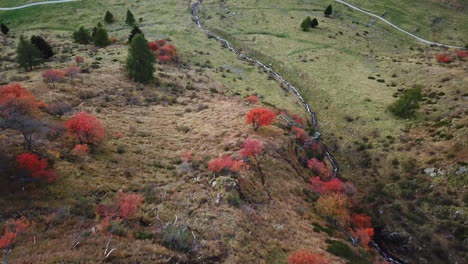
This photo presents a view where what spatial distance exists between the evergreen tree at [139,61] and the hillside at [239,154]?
2.10 metres

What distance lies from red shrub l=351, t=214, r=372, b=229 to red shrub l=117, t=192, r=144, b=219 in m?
28.7

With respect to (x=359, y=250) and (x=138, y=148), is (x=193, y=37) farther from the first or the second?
(x=359, y=250)

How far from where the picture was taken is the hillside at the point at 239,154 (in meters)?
23.6

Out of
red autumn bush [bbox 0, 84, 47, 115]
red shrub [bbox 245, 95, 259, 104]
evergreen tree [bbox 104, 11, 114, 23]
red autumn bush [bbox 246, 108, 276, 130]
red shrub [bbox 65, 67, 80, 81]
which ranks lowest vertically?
red shrub [bbox 245, 95, 259, 104]

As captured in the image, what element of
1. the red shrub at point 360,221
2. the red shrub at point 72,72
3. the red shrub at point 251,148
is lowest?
the red shrub at point 360,221

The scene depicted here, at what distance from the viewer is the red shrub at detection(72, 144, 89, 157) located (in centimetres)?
3080

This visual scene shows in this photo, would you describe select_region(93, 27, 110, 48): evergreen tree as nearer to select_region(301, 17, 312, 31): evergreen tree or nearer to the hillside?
the hillside

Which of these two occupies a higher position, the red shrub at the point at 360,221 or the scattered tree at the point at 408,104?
the scattered tree at the point at 408,104

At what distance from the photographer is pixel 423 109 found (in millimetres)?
60312

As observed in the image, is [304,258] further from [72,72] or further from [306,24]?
[306,24]

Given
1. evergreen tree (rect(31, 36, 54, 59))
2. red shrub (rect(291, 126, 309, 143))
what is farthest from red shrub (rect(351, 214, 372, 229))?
evergreen tree (rect(31, 36, 54, 59))

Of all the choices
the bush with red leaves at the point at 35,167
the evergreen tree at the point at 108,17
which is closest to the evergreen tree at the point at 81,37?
the evergreen tree at the point at 108,17

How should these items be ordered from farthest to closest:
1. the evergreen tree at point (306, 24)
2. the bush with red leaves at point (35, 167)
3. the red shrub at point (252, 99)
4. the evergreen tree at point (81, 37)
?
the evergreen tree at point (306, 24) → the evergreen tree at point (81, 37) → the red shrub at point (252, 99) → the bush with red leaves at point (35, 167)

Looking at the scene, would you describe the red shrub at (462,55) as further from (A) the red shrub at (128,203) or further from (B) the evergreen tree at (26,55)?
(B) the evergreen tree at (26,55)
